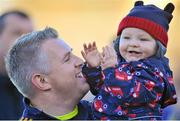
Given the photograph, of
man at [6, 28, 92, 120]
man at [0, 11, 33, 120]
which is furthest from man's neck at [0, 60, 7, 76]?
man at [6, 28, 92, 120]

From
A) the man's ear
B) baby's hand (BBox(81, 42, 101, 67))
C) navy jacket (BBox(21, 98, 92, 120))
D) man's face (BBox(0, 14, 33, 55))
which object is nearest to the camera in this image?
baby's hand (BBox(81, 42, 101, 67))

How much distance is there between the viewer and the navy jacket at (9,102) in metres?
5.28

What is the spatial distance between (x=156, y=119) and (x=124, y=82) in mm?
291

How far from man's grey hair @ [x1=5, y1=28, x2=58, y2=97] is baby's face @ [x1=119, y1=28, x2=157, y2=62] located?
47 centimetres

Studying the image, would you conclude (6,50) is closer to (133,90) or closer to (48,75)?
(48,75)

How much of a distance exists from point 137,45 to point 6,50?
2124 millimetres

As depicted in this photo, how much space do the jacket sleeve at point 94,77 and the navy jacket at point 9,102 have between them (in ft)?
5.12

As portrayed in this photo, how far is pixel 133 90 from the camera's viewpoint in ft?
11.8

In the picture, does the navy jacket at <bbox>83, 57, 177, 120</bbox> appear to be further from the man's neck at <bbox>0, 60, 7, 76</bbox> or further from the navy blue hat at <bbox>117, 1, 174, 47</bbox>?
the man's neck at <bbox>0, 60, 7, 76</bbox>

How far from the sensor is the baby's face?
3770mm

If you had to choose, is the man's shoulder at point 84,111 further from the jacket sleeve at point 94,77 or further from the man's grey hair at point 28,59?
the man's grey hair at point 28,59

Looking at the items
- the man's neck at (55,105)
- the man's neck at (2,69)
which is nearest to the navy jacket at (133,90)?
the man's neck at (55,105)

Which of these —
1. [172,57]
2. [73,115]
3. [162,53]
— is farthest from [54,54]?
[172,57]

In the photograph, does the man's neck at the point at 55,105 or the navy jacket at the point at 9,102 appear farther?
the navy jacket at the point at 9,102
